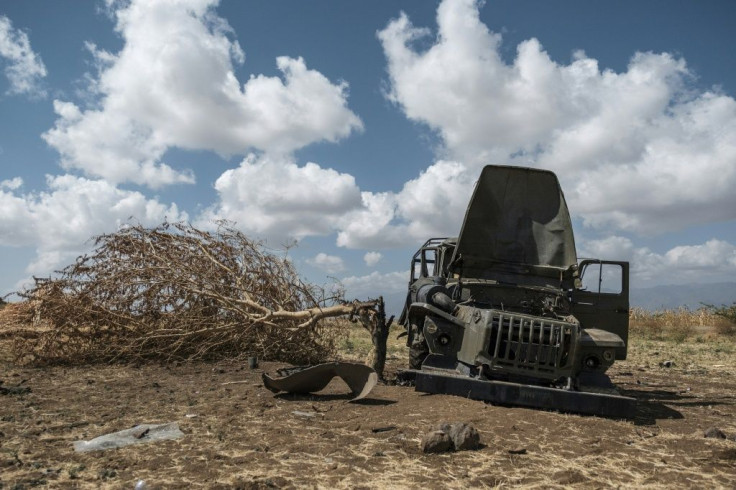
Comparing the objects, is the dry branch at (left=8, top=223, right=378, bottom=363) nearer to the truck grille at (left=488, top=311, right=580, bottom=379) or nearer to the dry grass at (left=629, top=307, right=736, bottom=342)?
the truck grille at (left=488, top=311, right=580, bottom=379)

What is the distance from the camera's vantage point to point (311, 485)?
3.83m

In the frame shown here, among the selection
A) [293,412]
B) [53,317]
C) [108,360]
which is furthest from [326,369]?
[53,317]

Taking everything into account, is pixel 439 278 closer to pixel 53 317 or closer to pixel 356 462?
pixel 356 462

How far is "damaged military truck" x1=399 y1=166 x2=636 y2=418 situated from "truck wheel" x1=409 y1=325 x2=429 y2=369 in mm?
13

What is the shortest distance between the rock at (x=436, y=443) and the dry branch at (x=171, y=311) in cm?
445

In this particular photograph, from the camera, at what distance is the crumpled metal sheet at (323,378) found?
6.67 m

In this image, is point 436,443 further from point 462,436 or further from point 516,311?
point 516,311

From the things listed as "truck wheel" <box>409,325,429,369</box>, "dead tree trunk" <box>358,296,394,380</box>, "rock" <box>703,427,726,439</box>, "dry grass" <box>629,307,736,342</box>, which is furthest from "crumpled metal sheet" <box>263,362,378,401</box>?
"dry grass" <box>629,307,736,342</box>

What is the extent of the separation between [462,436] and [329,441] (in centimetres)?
112

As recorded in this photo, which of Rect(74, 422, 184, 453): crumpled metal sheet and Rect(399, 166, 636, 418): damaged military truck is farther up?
Rect(399, 166, 636, 418): damaged military truck

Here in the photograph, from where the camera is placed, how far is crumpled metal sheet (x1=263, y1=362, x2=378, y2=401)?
6.67 m

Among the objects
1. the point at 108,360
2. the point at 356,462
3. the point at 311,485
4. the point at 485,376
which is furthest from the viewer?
the point at 108,360

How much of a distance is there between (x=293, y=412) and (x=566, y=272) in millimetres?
4202

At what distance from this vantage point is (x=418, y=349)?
7.31 m
